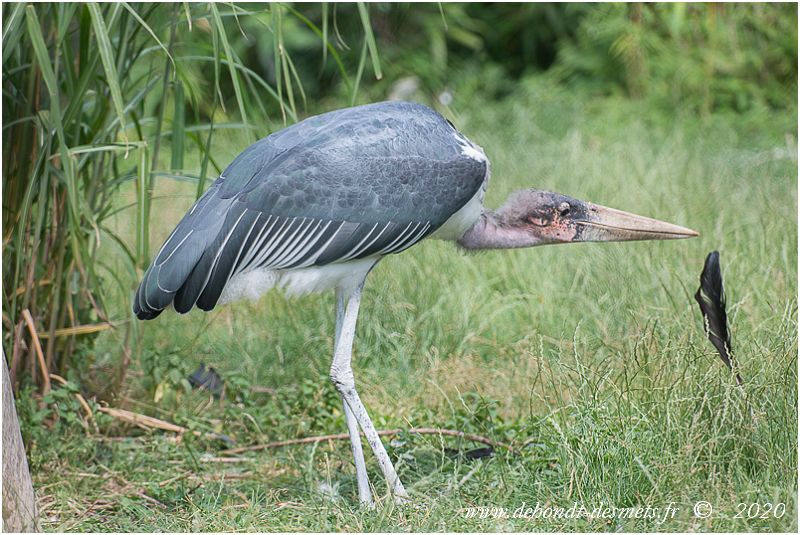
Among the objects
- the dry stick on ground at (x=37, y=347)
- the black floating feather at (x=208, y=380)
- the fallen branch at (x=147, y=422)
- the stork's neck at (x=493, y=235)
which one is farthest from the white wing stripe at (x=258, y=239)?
the black floating feather at (x=208, y=380)

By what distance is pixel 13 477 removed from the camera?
9.65 ft

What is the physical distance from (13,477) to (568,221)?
6.33 feet

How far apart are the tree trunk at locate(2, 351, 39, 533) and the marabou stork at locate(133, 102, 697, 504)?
487 mm

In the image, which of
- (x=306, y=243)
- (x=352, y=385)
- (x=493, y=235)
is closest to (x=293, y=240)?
(x=306, y=243)

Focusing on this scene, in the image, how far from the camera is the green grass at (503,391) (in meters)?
3.17

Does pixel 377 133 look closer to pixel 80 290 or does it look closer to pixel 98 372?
pixel 80 290

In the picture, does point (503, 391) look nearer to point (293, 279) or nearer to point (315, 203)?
point (293, 279)

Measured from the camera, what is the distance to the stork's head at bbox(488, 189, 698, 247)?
3750 mm

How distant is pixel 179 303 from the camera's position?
→ 324cm

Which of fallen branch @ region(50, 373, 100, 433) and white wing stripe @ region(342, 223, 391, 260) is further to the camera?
fallen branch @ region(50, 373, 100, 433)

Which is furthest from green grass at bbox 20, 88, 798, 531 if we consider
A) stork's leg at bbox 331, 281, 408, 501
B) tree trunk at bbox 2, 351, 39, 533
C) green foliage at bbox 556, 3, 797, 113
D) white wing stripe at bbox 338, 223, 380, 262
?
green foliage at bbox 556, 3, 797, 113

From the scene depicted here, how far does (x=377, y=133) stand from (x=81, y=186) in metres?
1.21

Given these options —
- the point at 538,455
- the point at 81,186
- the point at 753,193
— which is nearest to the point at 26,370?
the point at 81,186

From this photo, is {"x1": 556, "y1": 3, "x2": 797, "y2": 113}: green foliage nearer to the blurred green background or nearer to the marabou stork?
the blurred green background
